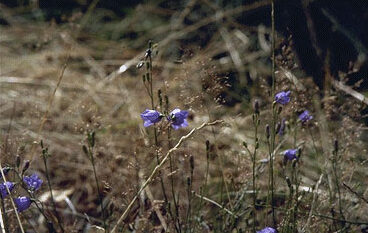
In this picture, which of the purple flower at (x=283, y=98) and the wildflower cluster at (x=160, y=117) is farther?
the purple flower at (x=283, y=98)

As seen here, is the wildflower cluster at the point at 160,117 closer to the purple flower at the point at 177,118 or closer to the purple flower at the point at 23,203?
the purple flower at the point at 177,118

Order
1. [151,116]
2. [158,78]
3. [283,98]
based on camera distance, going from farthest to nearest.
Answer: [158,78]
[283,98]
[151,116]

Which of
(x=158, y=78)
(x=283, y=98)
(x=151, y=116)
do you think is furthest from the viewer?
(x=158, y=78)

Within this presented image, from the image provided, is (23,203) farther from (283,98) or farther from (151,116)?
(283,98)

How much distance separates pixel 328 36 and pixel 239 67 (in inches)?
28.4

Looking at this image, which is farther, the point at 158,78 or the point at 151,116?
the point at 158,78

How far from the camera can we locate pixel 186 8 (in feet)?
16.5

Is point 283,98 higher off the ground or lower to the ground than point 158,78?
higher

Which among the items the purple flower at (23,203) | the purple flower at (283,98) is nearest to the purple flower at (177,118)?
the purple flower at (283,98)

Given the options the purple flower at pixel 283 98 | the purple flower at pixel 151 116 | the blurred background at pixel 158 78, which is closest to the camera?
the purple flower at pixel 151 116

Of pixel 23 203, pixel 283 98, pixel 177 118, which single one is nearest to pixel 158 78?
pixel 283 98

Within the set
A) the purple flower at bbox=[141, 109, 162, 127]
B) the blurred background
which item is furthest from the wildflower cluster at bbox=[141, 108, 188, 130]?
the blurred background

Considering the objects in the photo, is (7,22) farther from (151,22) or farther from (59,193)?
(59,193)

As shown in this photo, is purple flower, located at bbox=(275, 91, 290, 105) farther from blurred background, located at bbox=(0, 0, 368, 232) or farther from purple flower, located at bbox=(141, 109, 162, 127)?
purple flower, located at bbox=(141, 109, 162, 127)
